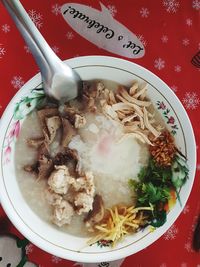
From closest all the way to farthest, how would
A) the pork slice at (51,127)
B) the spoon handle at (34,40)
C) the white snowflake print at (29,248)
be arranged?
the spoon handle at (34,40), the pork slice at (51,127), the white snowflake print at (29,248)

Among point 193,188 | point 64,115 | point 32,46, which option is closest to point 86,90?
point 64,115

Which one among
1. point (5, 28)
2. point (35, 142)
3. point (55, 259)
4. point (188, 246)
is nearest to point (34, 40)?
point (5, 28)

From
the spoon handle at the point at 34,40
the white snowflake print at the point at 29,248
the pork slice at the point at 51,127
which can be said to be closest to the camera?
the spoon handle at the point at 34,40

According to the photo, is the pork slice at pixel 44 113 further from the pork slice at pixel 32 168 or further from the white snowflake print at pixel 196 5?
the white snowflake print at pixel 196 5

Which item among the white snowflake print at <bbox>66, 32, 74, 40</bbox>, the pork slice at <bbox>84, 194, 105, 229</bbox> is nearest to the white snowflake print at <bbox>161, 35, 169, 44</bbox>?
the white snowflake print at <bbox>66, 32, 74, 40</bbox>

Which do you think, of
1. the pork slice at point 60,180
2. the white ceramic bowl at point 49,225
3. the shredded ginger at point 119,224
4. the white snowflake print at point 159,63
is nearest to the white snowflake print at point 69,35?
the white ceramic bowl at point 49,225

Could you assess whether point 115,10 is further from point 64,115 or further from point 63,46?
point 64,115

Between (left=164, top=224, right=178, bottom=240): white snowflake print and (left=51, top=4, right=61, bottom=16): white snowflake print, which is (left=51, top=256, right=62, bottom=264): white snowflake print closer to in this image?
(left=164, top=224, right=178, bottom=240): white snowflake print
